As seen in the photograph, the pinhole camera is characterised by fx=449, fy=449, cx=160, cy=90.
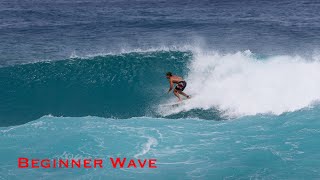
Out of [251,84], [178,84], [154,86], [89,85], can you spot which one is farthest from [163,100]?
[251,84]

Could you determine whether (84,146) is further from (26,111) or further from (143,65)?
(143,65)

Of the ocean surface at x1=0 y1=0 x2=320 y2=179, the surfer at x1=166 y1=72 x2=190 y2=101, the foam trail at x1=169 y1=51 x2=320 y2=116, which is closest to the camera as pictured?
the ocean surface at x1=0 y1=0 x2=320 y2=179

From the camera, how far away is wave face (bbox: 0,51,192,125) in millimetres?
25656

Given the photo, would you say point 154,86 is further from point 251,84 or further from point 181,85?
point 251,84

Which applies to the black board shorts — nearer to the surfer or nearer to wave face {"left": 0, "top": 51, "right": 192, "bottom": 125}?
the surfer

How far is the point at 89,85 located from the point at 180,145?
31.8ft

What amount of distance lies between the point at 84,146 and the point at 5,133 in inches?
174

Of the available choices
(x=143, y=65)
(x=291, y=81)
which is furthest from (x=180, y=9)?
(x=291, y=81)

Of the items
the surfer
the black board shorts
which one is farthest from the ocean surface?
the black board shorts

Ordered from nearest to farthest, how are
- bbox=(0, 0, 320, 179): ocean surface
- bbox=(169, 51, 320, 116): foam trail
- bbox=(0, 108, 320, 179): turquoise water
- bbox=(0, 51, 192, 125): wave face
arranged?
bbox=(0, 108, 320, 179): turquoise water < bbox=(0, 0, 320, 179): ocean surface < bbox=(169, 51, 320, 116): foam trail < bbox=(0, 51, 192, 125): wave face

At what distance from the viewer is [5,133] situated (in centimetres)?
2200

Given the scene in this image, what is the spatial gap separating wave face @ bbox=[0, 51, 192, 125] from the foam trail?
6.61 feet

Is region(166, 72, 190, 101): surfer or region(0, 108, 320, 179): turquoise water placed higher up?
region(166, 72, 190, 101): surfer

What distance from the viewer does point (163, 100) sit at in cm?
2564
